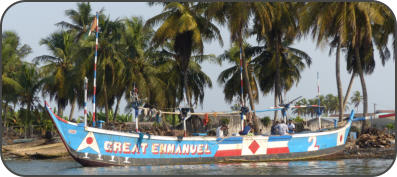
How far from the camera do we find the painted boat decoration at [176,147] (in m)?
19.7

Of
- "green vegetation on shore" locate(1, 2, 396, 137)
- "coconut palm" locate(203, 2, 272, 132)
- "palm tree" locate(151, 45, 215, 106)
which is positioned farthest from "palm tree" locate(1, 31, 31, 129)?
"coconut palm" locate(203, 2, 272, 132)

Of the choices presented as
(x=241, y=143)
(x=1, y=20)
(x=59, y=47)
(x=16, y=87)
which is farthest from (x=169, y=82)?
(x=1, y=20)

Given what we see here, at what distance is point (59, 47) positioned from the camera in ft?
139

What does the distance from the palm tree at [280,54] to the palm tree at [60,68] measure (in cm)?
1598

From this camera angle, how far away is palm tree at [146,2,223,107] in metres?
33.7

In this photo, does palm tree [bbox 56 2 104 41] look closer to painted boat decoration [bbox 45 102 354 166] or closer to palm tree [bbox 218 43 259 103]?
palm tree [bbox 218 43 259 103]

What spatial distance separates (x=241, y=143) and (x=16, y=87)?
75.9ft

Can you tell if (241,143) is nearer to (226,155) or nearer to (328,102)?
(226,155)

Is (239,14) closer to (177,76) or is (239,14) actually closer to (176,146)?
(176,146)

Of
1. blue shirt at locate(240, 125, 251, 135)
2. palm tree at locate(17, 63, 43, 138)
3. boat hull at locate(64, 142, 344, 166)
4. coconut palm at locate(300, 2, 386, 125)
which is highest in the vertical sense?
coconut palm at locate(300, 2, 386, 125)

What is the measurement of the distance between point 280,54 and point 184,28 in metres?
11.8

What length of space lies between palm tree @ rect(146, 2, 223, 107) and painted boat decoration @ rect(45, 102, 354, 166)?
11539mm

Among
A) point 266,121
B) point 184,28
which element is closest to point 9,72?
point 184,28

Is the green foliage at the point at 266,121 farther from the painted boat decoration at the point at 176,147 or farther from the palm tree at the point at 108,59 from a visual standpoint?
the painted boat decoration at the point at 176,147
